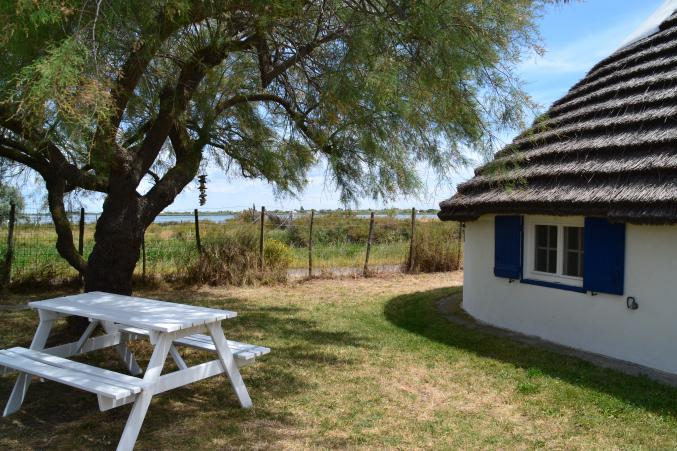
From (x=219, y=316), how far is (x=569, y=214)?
4.37 metres

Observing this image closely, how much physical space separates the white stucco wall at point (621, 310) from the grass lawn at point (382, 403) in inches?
21.5

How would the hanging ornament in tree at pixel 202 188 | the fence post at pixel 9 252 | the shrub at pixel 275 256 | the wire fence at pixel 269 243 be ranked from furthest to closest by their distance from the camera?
the shrub at pixel 275 256 < the wire fence at pixel 269 243 < the fence post at pixel 9 252 < the hanging ornament in tree at pixel 202 188

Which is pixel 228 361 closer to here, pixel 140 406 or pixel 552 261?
pixel 140 406

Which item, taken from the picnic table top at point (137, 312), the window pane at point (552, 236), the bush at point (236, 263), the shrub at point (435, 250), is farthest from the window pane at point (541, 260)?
the shrub at point (435, 250)

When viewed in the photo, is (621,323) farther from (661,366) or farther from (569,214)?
(569,214)

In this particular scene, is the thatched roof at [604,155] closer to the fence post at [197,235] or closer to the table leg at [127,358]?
the table leg at [127,358]

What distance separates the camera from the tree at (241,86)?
3.64 metres

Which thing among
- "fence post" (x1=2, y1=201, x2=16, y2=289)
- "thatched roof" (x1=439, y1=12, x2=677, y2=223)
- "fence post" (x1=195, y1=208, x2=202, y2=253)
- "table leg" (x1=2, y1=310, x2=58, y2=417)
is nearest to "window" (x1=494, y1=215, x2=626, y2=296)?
"thatched roof" (x1=439, y1=12, x2=677, y2=223)

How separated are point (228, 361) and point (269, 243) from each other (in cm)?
897

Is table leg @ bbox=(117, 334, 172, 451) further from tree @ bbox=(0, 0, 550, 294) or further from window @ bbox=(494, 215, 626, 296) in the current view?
window @ bbox=(494, 215, 626, 296)

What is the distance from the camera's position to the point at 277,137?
316 inches

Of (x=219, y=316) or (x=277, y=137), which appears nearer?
(x=219, y=316)

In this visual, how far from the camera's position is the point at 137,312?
14.4 ft

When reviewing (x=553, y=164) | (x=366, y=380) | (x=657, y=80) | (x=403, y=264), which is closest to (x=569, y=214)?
(x=553, y=164)
